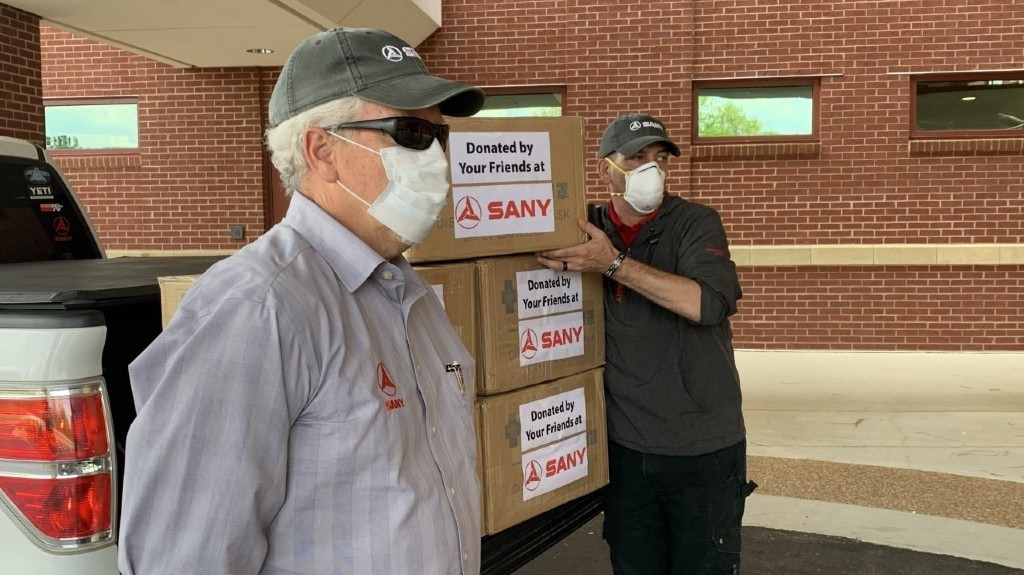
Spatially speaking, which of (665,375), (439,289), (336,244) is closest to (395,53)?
(336,244)

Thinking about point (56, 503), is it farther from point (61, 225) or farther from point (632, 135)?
point (61, 225)

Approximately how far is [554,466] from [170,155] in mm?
9335

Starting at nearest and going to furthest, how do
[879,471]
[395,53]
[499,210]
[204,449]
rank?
1. [204,449]
2. [395,53]
3. [499,210]
4. [879,471]

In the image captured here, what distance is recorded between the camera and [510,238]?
2539mm

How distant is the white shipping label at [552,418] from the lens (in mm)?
2619

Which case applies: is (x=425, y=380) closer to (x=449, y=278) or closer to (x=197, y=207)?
(x=449, y=278)

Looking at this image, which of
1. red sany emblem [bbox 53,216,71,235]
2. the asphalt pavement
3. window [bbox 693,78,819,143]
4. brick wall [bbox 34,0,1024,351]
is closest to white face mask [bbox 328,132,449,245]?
red sany emblem [bbox 53,216,71,235]

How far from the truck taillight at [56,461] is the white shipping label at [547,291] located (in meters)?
1.24

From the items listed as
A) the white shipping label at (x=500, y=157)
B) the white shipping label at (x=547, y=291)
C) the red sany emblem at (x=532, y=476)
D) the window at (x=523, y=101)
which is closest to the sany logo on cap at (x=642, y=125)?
the white shipping label at (x=500, y=157)

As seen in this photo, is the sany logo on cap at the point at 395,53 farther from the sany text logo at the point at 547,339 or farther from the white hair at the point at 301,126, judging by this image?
the sany text logo at the point at 547,339

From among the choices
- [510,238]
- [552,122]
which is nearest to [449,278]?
[510,238]

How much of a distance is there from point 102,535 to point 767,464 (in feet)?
16.8

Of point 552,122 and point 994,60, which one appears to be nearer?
point 552,122

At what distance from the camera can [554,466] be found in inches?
107
